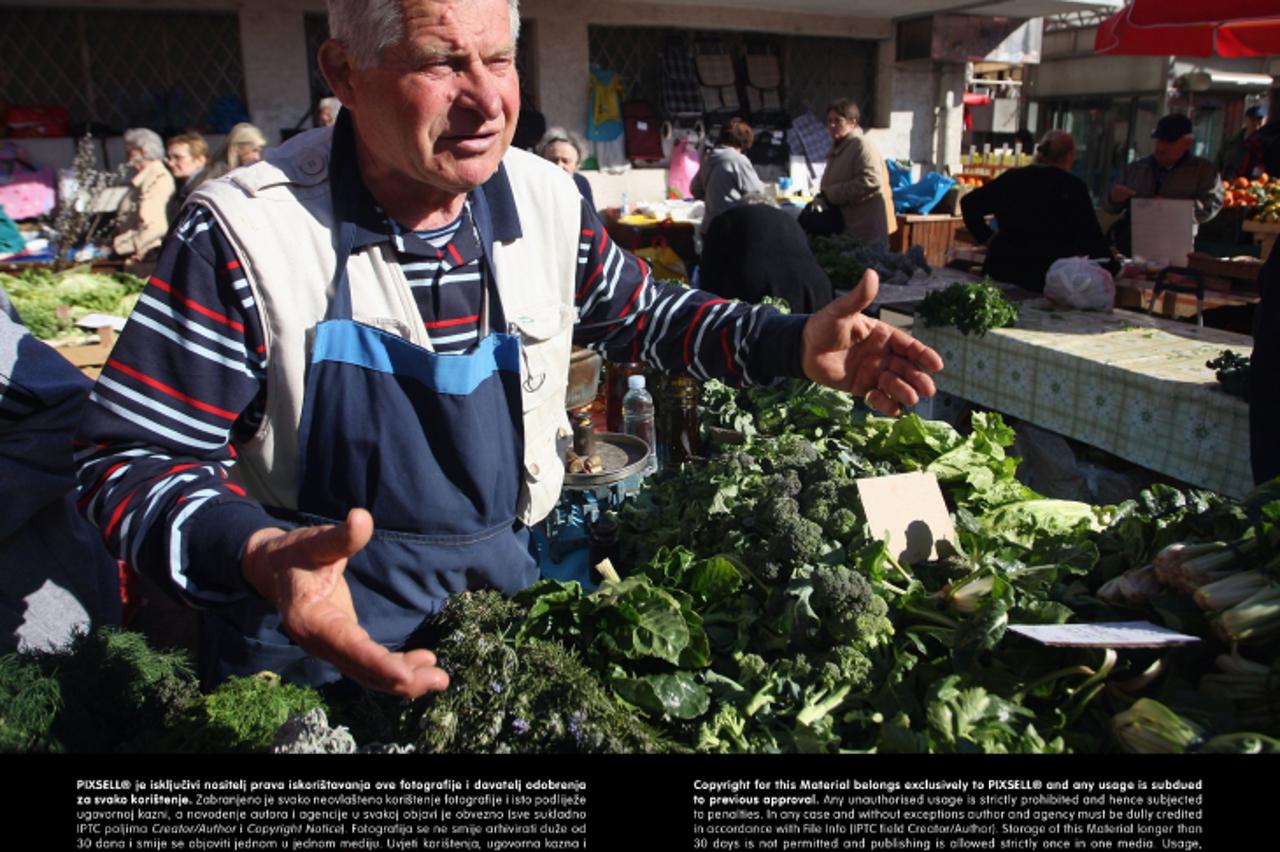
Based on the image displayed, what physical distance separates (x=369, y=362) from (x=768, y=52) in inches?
450

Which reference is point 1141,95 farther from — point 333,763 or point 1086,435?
point 333,763

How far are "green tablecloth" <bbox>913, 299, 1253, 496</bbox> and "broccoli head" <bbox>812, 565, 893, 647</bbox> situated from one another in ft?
9.41

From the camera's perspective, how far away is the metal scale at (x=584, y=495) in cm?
244

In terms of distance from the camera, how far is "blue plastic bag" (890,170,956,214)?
10.0 meters

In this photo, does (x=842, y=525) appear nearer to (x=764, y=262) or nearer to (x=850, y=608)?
(x=850, y=608)

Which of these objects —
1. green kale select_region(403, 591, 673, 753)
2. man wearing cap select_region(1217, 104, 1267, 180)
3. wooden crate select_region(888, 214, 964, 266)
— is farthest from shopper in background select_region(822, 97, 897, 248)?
man wearing cap select_region(1217, 104, 1267, 180)

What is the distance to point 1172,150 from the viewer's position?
709 centimetres

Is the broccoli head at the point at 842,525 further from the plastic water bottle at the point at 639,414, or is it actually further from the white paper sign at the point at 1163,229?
the white paper sign at the point at 1163,229

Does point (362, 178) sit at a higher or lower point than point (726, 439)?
higher

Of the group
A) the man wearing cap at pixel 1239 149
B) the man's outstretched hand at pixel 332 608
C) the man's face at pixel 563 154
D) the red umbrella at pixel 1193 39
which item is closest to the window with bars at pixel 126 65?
the man's face at pixel 563 154

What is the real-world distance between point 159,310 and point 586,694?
886mm

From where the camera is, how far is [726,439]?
308 cm

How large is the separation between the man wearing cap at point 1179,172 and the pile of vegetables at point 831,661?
6218mm

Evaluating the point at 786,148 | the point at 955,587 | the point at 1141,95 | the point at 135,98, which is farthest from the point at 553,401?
the point at 1141,95
